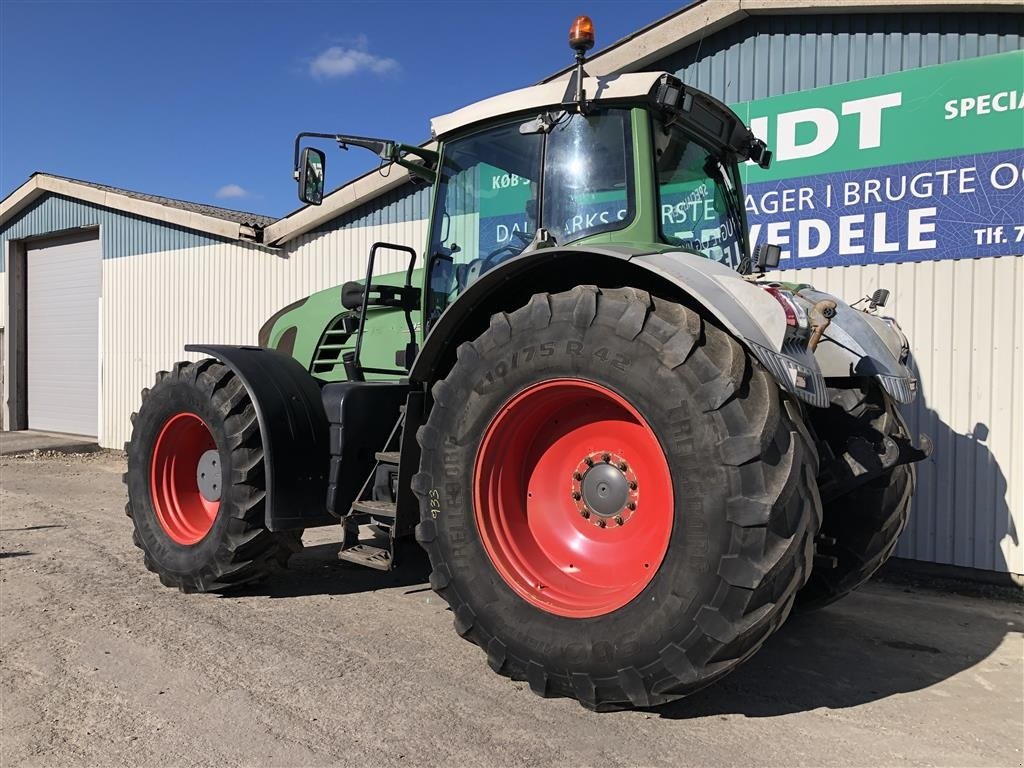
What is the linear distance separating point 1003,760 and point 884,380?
1554mm

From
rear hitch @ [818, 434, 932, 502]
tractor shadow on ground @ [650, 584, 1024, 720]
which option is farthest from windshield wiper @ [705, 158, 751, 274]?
tractor shadow on ground @ [650, 584, 1024, 720]

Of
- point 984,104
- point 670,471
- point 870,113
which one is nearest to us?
point 670,471

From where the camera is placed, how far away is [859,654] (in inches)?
157

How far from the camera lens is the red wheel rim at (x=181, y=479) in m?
4.98

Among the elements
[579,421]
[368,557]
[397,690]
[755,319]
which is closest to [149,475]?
[368,557]

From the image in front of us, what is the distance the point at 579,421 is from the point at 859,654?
2044 mm

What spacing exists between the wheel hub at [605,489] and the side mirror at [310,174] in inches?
93.5

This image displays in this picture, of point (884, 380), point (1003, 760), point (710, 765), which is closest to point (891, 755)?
point (1003, 760)

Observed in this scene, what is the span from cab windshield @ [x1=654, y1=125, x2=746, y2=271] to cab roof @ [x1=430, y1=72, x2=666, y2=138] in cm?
25

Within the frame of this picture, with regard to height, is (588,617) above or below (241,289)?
below

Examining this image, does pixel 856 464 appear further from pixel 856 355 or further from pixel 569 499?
pixel 569 499

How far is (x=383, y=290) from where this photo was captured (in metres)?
4.53

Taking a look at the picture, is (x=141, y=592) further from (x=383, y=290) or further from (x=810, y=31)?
(x=810, y=31)

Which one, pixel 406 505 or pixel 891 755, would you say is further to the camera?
pixel 406 505
